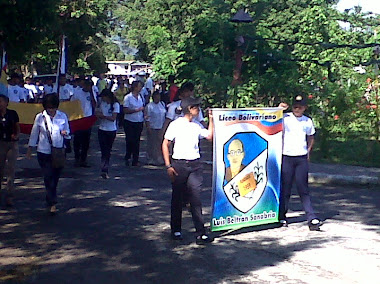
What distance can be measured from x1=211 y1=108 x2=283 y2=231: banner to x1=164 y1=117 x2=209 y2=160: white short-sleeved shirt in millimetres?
250

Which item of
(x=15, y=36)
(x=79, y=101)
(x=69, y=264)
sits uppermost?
(x=15, y=36)

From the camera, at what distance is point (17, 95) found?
18109 mm

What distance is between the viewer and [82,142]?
1451 centimetres

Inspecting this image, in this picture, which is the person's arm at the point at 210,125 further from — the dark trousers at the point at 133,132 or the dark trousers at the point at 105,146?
the dark trousers at the point at 133,132

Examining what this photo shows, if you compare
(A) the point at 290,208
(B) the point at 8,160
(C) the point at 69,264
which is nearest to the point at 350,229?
(A) the point at 290,208

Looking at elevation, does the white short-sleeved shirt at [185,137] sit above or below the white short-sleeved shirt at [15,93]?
below

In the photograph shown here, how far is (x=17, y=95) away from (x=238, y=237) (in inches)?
429

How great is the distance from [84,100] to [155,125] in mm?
1628

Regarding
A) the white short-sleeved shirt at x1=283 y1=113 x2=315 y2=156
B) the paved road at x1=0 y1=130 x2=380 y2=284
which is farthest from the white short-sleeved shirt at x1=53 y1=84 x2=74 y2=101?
the white short-sleeved shirt at x1=283 y1=113 x2=315 y2=156

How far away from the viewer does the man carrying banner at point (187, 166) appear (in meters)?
8.44

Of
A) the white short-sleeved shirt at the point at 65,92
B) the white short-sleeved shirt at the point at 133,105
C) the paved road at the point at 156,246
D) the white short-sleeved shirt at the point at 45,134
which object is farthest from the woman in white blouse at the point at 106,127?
the white short-sleeved shirt at the point at 65,92

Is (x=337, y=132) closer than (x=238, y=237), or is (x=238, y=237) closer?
(x=238, y=237)

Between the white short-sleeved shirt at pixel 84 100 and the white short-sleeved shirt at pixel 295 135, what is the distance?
20.5ft

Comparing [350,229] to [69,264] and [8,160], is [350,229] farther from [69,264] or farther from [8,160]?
[8,160]
